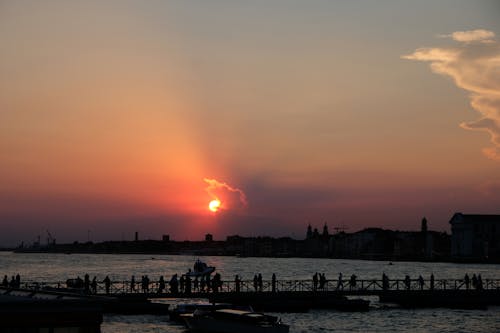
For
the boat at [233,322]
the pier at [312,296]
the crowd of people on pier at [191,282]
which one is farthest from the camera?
the crowd of people on pier at [191,282]

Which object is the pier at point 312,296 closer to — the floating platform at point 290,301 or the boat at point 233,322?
the floating platform at point 290,301

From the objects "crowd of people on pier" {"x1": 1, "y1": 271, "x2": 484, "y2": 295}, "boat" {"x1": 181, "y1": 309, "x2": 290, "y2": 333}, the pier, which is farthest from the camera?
"crowd of people on pier" {"x1": 1, "y1": 271, "x2": 484, "y2": 295}

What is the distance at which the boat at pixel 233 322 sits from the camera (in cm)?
5072

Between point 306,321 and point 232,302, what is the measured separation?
273 inches

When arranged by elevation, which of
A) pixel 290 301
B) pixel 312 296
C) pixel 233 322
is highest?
pixel 312 296

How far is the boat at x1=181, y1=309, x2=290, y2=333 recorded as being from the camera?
5072 centimetres

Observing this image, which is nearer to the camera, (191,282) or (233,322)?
(233,322)

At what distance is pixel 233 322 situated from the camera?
52.2 metres

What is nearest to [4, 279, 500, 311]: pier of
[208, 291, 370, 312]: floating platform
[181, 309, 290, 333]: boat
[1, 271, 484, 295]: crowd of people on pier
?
[208, 291, 370, 312]: floating platform

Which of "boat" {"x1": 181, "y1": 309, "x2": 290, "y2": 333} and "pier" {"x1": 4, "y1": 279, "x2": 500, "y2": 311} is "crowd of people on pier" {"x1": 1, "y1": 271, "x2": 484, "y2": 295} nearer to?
"pier" {"x1": 4, "y1": 279, "x2": 500, "y2": 311}

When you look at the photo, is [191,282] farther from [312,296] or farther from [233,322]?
[233,322]

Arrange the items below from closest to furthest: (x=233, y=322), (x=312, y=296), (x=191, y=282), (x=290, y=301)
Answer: (x=233, y=322) < (x=290, y=301) < (x=312, y=296) < (x=191, y=282)

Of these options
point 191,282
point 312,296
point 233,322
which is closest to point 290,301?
point 312,296

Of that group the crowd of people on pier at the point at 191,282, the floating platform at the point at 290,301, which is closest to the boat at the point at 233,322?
the floating platform at the point at 290,301
